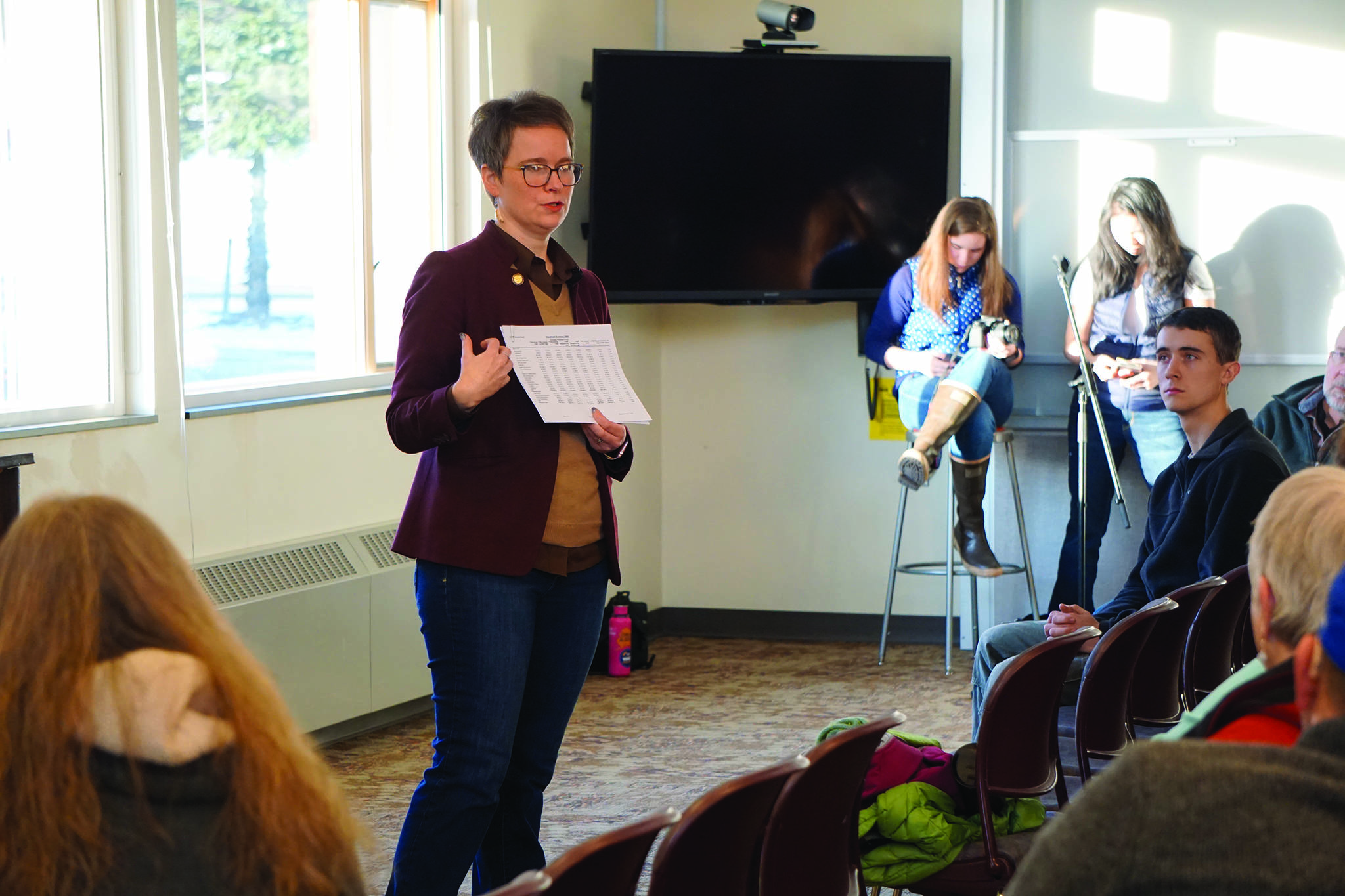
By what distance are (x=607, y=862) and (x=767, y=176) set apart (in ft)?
15.1

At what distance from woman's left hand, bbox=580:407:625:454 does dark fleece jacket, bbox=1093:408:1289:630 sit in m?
1.44

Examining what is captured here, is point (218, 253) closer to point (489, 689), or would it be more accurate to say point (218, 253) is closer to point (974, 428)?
point (489, 689)

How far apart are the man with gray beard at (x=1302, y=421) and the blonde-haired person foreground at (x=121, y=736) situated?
3.97 m

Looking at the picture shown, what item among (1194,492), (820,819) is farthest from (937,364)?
(820,819)

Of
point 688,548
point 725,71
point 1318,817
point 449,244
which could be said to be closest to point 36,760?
point 1318,817

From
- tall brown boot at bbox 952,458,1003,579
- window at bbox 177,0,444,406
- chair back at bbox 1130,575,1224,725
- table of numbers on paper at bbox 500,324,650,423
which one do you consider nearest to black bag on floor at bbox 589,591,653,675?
tall brown boot at bbox 952,458,1003,579

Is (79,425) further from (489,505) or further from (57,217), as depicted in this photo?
(489,505)

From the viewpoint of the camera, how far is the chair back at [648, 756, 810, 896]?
1585mm

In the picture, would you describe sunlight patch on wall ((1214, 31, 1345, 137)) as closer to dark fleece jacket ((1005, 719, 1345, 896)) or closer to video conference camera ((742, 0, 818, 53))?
video conference camera ((742, 0, 818, 53))

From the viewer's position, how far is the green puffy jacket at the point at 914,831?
7.34 ft

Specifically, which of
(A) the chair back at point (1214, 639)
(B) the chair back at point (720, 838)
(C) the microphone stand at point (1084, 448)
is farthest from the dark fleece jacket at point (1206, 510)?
(B) the chair back at point (720, 838)

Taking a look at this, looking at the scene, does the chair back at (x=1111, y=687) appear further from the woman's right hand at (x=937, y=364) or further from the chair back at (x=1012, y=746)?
the woman's right hand at (x=937, y=364)

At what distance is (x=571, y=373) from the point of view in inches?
93.7

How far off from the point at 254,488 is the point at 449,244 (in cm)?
125
